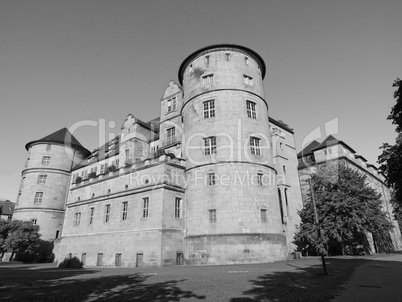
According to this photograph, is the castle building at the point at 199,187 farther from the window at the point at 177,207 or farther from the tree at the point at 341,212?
the tree at the point at 341,212

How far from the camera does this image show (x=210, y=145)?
91.3ft

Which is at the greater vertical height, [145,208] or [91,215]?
[91,215]

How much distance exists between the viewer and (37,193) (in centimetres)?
4822

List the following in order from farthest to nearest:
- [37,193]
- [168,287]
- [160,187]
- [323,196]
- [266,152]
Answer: [37,193], [323,196], [266,152], [160,187], [168,287]

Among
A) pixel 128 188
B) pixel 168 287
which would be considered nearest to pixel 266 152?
pixel 128 188

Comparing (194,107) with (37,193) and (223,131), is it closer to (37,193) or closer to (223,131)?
(223,131)

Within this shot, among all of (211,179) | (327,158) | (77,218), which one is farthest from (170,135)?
(327,158)

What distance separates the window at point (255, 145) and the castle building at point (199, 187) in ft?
0.38

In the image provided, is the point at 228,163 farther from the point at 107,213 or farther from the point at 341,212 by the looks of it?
the point at 107,213

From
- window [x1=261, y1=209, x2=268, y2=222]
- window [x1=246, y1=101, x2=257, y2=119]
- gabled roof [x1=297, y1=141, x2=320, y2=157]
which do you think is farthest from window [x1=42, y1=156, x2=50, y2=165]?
gabled roof [x1=297, y1=141, x2=320, y2=157]

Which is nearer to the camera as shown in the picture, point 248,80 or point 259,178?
point 259,178

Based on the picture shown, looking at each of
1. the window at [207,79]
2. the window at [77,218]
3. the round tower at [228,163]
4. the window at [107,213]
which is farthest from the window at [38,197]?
the window at [207,79]

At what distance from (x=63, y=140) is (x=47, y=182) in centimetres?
896

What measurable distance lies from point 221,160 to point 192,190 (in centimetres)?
432
